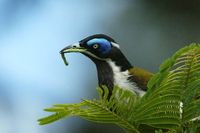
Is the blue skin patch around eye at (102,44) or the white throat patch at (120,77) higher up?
the blue skin patch around eye at (102,44)

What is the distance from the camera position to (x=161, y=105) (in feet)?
5.28

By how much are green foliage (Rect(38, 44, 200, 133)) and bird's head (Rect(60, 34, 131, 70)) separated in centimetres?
198

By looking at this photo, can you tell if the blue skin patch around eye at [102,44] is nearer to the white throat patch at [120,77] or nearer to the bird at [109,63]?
the bird at [109,63]

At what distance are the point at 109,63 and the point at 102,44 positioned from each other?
1.27 ft

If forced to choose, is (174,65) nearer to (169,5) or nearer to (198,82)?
(198,82)

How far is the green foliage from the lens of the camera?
1557mm

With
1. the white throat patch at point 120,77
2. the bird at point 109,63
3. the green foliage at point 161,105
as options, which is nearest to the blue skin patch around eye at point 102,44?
the bird at point 109,63

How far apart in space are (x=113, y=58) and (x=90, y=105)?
282cm

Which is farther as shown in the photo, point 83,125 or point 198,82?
point 83,125

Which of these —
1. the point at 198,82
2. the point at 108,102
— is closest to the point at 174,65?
the point at 198,82

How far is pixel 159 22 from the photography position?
838 centimetres

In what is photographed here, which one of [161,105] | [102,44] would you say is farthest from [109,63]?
[161,105]

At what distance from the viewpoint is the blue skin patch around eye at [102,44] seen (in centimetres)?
397

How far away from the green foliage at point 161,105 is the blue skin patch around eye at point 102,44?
89.0 inches
